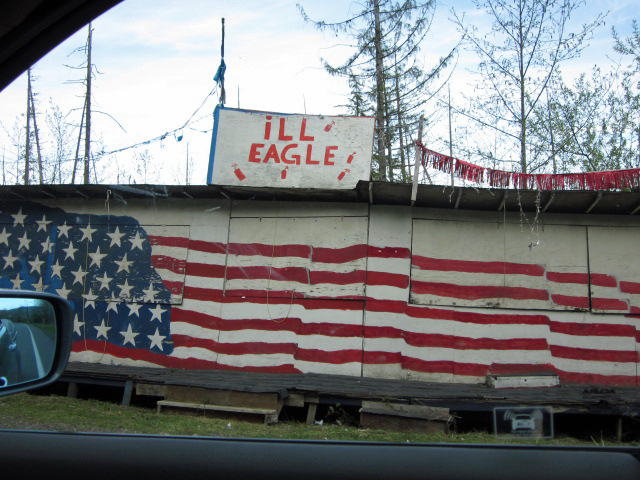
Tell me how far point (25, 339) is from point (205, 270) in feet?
26.9

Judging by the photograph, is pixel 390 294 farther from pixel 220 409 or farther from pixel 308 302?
pixel 220 409

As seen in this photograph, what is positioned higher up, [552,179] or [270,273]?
[552,179]

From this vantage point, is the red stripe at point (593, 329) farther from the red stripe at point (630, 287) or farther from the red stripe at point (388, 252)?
the red stripe at point (388, 252)

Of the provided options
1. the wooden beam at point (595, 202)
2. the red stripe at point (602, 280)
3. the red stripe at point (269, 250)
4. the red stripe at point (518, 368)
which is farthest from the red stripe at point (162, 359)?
the wooden beam at point (595, 202)

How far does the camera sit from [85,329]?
10.5 metres

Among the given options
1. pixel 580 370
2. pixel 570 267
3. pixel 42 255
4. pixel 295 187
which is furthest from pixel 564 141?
pixel 42 255

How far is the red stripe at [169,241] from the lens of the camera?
406 inches

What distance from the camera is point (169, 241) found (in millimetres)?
10367

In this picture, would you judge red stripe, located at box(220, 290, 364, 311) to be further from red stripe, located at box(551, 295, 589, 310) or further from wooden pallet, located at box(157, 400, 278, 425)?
red stripe, located at box(551, 295, 589, 310)

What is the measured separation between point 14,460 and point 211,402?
619 centimetres

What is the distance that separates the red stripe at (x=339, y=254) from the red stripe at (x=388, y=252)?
0.12 m

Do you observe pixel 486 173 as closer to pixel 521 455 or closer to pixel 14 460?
pixel 521 455

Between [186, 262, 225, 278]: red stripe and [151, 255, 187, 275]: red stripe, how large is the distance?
122 mm

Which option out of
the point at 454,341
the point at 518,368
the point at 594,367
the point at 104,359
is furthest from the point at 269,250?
the point at 594,367
